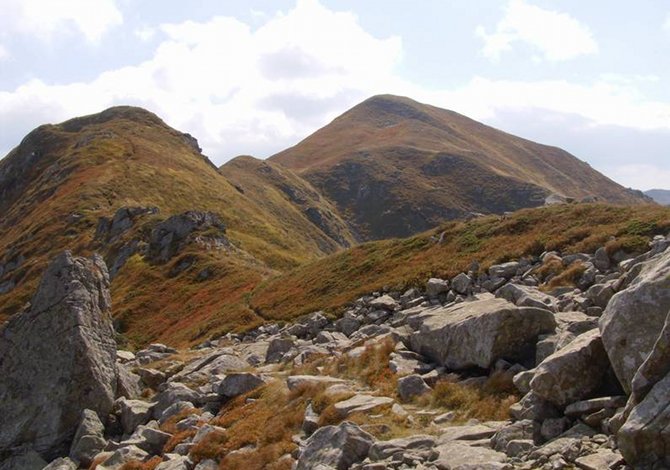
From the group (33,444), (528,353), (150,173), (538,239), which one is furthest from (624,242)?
(150,173)

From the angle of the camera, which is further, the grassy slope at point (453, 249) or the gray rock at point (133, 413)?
the grassy slope at point (453, 249)

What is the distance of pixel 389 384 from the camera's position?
1759cm

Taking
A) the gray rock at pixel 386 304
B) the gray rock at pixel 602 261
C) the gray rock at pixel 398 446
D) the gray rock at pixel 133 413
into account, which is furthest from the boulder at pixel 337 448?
the gray rock at pixel 386 304

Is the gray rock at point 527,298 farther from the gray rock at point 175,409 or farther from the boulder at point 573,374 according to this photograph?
the gray rock at point 175,409

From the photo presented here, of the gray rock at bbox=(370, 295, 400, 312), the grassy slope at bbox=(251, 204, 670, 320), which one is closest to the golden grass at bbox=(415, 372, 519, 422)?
the grassy slope at bbox=(251, 204, 670, 320)

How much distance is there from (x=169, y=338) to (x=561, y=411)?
49.9 metres

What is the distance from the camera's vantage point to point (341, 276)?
49656 millimetres

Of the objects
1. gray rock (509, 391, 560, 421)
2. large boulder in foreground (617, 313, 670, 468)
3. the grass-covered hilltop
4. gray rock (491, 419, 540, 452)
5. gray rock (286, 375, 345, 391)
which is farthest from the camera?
gray rock (286, 375, 345, 391)

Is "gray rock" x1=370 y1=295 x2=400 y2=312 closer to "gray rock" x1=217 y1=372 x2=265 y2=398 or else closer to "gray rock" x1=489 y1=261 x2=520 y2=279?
"gray rock" x1=489 y1=261 x2=520 y2=279

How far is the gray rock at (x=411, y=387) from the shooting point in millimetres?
16266

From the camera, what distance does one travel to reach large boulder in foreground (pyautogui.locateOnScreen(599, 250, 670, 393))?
10750 mm

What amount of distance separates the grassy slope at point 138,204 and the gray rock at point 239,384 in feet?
78.8

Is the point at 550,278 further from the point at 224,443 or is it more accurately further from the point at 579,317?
the point at 224,443

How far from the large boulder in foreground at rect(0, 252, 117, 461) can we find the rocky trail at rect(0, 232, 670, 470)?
7 cm
